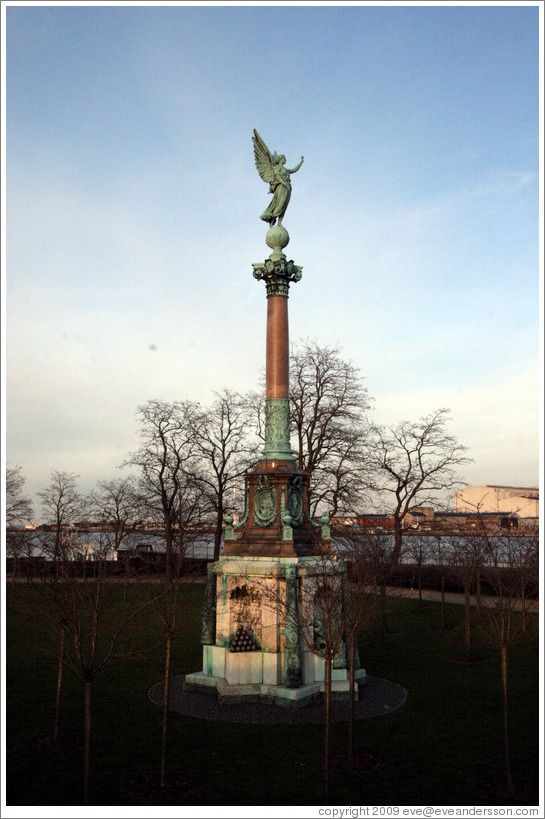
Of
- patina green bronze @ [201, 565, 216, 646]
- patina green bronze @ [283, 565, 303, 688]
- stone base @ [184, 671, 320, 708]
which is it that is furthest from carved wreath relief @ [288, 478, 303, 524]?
stone base @ [184, 671, 320, 708]

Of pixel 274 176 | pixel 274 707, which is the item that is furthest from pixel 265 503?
pixel 274 176

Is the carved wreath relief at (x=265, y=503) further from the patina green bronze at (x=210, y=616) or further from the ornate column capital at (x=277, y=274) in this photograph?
the ornate column capital at (x=277, y=274)

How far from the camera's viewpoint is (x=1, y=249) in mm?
7453

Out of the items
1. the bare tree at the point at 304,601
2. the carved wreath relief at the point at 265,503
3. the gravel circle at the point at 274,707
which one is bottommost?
the gravel circle at the point at 274,707

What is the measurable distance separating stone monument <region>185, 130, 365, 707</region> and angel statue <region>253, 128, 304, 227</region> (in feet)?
1.63

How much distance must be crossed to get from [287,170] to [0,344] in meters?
12.6

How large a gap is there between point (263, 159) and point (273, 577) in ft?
37.9

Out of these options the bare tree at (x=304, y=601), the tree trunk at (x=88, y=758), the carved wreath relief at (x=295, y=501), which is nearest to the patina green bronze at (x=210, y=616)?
the bare tree at (x=304, y=601)

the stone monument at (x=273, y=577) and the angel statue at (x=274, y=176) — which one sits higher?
the angel statue at (x=274, y=176)

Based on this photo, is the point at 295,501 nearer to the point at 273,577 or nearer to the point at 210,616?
the point at 273,577

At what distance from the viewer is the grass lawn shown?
8.53m

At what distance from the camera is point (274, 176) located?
695 inches

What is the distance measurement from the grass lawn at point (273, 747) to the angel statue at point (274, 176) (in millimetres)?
11391

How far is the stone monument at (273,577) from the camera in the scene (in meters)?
13.8
